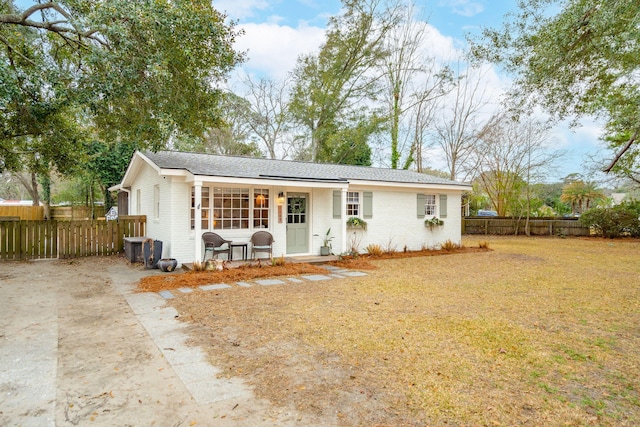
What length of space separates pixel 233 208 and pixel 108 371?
6849 millimetres

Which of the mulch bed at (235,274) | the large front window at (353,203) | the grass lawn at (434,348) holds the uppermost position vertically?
the large front window at (353,203)

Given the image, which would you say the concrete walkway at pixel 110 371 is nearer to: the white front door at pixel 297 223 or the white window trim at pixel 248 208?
the white window trim at pixel 248 208

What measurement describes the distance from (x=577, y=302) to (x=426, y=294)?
2439 mm

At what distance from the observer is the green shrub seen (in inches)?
697

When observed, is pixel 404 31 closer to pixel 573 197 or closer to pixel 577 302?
pixel 577 302

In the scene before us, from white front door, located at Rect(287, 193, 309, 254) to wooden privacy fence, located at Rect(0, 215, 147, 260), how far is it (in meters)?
5.00

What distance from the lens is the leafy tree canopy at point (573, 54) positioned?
16.0 ft

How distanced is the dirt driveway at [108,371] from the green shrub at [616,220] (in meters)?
20.9

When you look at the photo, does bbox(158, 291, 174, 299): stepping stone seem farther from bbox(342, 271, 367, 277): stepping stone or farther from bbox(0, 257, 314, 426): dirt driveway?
bbox(342, 271, 367, 277): stepping stone

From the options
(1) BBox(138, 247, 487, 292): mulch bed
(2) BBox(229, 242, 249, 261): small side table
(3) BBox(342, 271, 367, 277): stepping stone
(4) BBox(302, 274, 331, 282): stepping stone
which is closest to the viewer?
(1) BBox(138, 247, 487, 292): mulch bed

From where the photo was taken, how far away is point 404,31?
70.4 feet

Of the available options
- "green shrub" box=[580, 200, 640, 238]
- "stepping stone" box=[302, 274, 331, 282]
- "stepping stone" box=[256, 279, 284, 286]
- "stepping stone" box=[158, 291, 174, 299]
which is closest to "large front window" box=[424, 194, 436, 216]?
"stepping stone" box=[302, 274, 331, 282]

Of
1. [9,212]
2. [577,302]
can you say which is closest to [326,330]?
[577,302]

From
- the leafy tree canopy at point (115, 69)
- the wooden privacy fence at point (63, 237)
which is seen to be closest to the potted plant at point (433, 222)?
the leafy tree canopy at point (115, 69)
